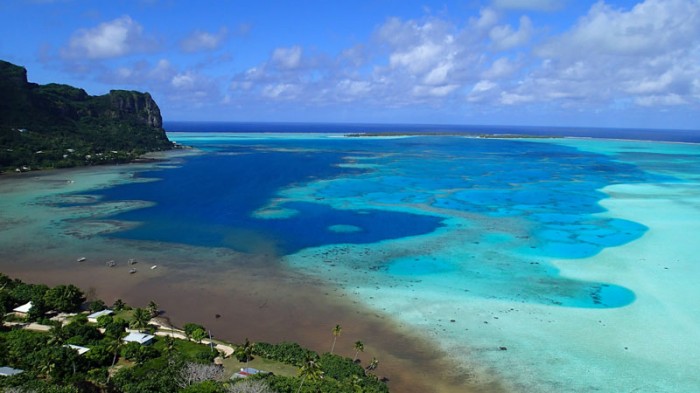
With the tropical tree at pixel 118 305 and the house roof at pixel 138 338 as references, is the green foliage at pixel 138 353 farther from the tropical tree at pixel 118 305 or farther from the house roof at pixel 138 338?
the tropical tree at pixel 118 305

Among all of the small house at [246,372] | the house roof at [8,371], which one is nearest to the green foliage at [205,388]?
the small house at [246,372]

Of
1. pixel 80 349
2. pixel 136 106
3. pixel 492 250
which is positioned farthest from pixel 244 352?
pixel 136 106

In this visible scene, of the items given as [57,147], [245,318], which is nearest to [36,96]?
[57,147]

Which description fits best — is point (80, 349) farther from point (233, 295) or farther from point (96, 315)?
point (233, 295)

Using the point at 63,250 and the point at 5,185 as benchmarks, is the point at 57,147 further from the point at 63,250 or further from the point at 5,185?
the point at 63,250

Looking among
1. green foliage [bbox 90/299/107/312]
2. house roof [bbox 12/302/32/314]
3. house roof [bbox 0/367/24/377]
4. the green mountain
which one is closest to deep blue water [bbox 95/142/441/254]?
green foliage [bbox 90/299/107/312]

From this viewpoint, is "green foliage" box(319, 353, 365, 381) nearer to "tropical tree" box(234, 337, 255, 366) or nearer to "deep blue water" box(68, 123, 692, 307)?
"tropical tree" box(234, 337, 255, 366)
